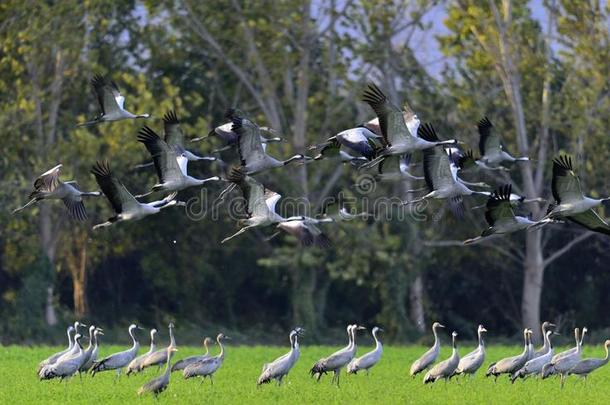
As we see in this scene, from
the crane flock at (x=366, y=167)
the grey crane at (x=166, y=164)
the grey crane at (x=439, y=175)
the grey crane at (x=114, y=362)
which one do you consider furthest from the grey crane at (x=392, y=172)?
the grey crane at (x=114, y=362)

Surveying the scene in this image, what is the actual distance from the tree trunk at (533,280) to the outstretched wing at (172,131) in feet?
54.3

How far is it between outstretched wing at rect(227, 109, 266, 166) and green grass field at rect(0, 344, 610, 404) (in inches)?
116

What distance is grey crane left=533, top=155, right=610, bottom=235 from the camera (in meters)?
16.6

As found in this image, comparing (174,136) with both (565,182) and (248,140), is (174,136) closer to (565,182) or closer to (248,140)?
(248,140)

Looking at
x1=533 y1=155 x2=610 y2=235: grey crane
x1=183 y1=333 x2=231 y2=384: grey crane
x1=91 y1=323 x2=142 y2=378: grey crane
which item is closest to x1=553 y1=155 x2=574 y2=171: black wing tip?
x1=533 y1=155 x2=610 y2=235: grey crane

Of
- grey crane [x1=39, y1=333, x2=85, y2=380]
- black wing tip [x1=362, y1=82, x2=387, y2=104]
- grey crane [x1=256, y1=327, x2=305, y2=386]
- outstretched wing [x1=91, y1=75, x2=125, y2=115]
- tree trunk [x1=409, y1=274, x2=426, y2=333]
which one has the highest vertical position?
outstretched wing [x1=91, y1=75, x2=125, y2=115]

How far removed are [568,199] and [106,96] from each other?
21.6 feet

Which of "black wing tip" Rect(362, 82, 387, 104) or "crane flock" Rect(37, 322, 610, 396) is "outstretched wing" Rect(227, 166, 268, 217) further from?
"black wing tip" Rect(362, 82, 387, 104)

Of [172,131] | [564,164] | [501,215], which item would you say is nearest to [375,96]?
[501,215]

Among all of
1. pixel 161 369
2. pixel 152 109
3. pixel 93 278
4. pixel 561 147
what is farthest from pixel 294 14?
pixel 161 369

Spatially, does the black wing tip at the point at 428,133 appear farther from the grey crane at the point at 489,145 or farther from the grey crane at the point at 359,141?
the grey crane at the point at 489,145

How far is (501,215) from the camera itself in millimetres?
18297

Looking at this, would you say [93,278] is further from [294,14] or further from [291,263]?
[294,14]

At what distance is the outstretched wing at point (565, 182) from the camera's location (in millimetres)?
16562
